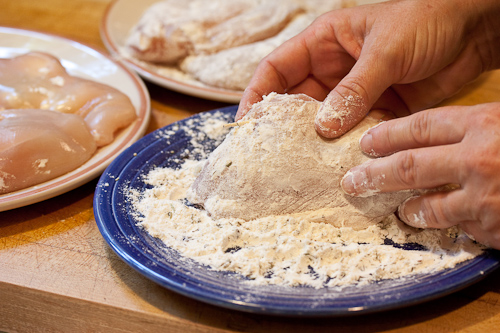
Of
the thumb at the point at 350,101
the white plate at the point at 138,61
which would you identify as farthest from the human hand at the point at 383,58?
the white plate at the point at 138,61

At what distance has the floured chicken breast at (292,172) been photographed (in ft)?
3.51

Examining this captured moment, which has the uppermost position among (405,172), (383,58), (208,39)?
(383,58)

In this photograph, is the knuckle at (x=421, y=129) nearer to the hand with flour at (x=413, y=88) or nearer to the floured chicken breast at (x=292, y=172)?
the hand with flour at (x=413, y=88)

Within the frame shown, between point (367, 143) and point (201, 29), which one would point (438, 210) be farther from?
point (201, 29)

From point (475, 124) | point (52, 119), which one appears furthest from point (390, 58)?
point (52, 119)

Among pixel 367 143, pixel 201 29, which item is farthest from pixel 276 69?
pixel 201 29

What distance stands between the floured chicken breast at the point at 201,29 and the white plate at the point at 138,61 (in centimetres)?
7

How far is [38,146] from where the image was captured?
1299 millimetres

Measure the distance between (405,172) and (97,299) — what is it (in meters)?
0.68

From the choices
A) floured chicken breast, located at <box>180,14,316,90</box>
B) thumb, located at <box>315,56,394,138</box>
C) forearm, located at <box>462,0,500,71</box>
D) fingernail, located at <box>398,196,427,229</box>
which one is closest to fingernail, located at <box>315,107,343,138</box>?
thumb, located at <box>315,56,394,138</box>

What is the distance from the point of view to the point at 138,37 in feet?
6.61

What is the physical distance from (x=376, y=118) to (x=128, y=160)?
2.20 ft

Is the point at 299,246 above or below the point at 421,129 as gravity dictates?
below

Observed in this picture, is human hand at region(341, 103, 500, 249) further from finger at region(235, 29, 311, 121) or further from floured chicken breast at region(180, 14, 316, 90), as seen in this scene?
floured chicken breast at region(180, 14, 316, 90)
